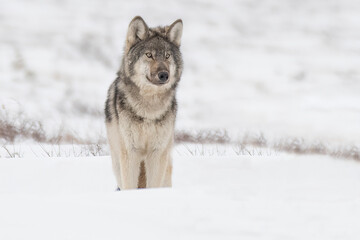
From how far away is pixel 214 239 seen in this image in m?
2.44

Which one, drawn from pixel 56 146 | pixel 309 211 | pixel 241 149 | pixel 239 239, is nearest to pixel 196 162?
pixel 241 149

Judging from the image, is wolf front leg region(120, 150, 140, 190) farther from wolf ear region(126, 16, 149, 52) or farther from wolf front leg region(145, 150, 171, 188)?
wolf ear region(126, 16, 149, 52)

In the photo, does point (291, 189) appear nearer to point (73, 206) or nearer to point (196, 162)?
point (73, 206)

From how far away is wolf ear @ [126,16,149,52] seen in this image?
4695 millimetres

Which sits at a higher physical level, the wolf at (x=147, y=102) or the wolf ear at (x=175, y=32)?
the wolf ear at (x=175, y=32)

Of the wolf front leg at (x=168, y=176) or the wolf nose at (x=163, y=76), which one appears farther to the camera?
the wolf front leg at (x=168, y=176)

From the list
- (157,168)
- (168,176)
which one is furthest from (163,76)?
(168,176)

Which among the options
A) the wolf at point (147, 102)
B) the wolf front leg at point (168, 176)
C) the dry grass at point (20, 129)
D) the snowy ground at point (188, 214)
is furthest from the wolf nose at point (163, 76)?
the dry grass at point (20, 129)

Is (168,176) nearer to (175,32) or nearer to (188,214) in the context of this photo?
(175,32)

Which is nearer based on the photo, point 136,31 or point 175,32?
point 136,31

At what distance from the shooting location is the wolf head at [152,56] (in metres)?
4.55

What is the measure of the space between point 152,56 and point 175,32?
49 centimetres

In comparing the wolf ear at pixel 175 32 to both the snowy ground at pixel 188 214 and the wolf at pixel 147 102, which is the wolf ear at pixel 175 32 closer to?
the wolf at pixel 147 102

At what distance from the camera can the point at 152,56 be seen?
4613 mm
